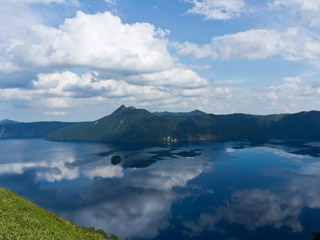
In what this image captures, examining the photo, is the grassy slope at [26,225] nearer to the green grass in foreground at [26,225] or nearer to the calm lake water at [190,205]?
the green grass in foreground at [26,225]

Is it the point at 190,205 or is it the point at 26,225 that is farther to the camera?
the point at 190,205

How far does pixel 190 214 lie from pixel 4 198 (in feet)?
296

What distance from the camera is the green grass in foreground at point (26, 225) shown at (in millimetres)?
58094

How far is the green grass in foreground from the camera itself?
58.1 meters

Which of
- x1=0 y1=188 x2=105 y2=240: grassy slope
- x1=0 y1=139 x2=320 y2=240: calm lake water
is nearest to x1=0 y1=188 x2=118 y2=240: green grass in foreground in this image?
x1=0 y1=188 x2=105 y2=240: grassy slope

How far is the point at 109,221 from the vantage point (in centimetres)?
Answer: 11688

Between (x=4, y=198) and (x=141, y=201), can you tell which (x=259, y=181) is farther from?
(x=4, y=198)

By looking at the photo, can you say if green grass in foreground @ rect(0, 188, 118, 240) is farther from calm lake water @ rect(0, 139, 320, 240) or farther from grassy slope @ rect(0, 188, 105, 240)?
calm lake water @ rect(0, 139, 320, 240)

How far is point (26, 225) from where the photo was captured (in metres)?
63.4

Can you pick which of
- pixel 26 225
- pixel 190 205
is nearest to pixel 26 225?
pixel 26 225

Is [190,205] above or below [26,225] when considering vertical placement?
below

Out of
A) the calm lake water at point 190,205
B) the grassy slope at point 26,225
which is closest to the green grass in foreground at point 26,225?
the grassy slope at point 26,225

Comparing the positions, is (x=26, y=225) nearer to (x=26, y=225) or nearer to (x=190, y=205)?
(x=26, y=225)

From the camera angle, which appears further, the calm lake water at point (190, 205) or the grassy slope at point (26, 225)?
the calm lake water at point (190, 205)
